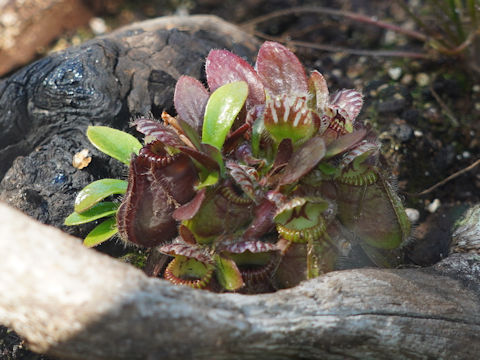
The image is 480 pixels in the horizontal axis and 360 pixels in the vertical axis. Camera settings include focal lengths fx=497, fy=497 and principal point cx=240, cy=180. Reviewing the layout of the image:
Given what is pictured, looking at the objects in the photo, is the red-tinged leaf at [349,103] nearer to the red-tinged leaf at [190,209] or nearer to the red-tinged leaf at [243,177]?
the red-tinged leaf at [243,177]

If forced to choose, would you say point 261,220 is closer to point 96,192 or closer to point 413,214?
point 96,192

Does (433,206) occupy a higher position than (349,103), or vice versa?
(349,103)

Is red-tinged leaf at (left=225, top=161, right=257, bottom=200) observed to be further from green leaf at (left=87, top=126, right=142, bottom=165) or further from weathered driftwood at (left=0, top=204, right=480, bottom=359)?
green leaf at (left=87, top=126, right=142, bottom=165)

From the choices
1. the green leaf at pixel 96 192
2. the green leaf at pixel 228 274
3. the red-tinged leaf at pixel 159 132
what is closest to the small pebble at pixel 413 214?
the green leaf at pixel 228 274

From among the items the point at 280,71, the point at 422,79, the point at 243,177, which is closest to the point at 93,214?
the point at 243,177

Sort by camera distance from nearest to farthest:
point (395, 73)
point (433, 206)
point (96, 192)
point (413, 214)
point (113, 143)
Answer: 1. point (96, 192)
2. point (113, 143)
3. point (413, 214)
4. point (433, 206)
5. point (395, 73)

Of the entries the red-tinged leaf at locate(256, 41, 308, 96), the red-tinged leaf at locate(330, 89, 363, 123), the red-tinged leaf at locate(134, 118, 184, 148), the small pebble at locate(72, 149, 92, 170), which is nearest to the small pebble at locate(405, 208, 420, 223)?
the red-tinged leaf at locate(330, 89, 363, 123)
